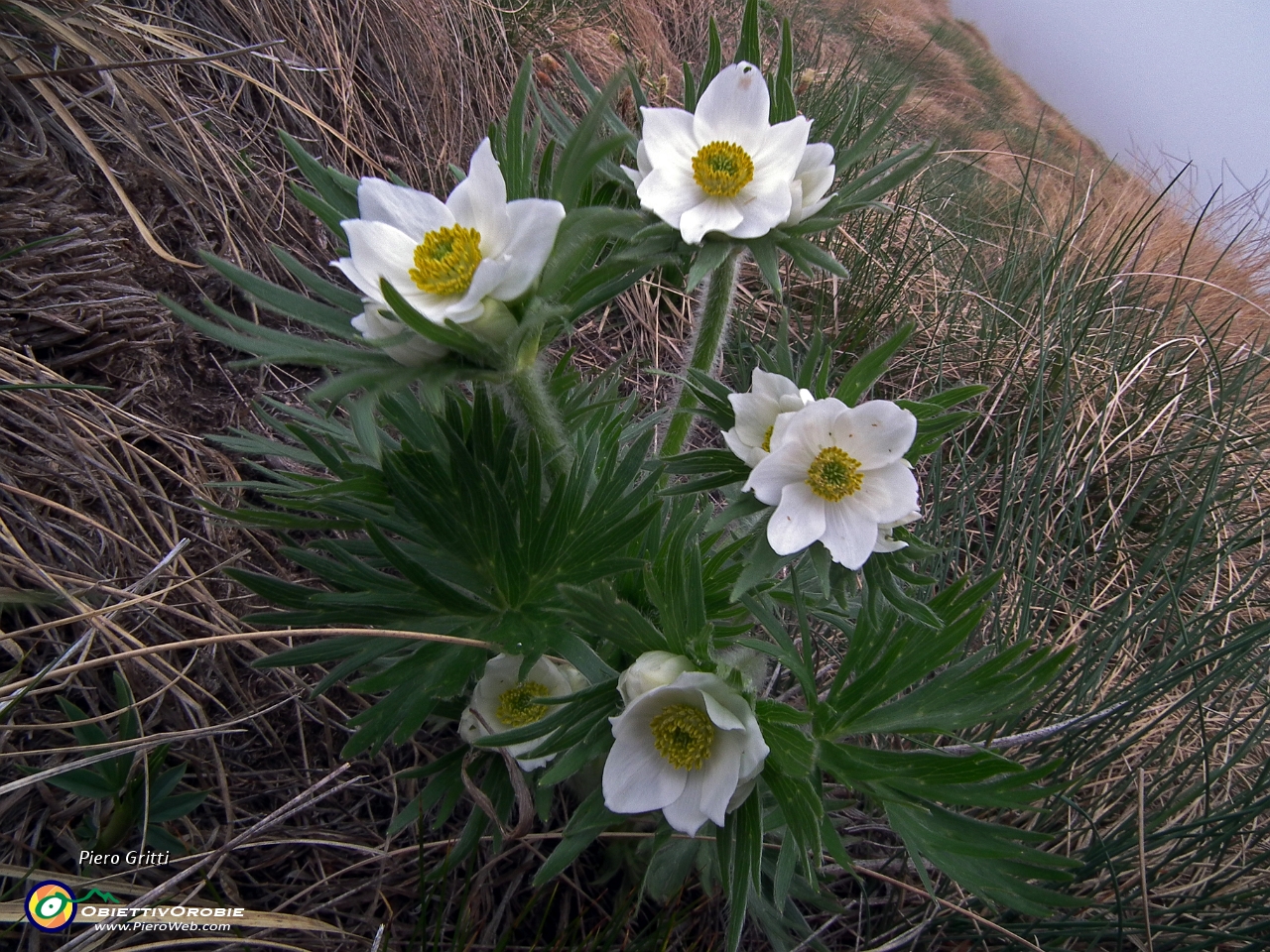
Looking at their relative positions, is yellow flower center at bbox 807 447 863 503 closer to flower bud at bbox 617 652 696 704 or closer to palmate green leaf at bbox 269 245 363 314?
flower bud at bbox 617 652 696 704

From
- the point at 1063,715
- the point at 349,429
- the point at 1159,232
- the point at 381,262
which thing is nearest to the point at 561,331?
the point at 381,262

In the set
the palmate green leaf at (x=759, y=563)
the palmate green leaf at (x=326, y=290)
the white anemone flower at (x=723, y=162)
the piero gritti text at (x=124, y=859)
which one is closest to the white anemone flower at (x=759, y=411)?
the palmate green leaf at (x=759, y=563)

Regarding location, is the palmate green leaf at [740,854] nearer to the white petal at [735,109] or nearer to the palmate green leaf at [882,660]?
the palmate green leaf at [882,660]

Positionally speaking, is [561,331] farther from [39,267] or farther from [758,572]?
[39,267]

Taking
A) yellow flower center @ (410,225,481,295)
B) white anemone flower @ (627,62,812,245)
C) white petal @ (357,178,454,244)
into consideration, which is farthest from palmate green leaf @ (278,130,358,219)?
white anemone flower @ (627,62,812,245)

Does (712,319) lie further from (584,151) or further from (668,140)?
(584,151)

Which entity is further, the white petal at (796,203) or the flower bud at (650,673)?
the white petal at (796,203)

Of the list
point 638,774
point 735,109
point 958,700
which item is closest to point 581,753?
point 638,774
